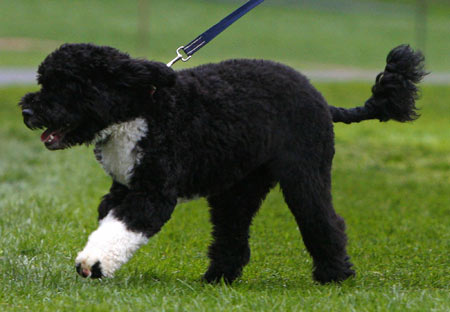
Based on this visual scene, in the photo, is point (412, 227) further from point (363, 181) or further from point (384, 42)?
point (384, 42)

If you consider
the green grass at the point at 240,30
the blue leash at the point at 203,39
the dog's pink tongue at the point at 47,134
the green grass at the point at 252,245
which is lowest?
the green grass at the point at 252,245

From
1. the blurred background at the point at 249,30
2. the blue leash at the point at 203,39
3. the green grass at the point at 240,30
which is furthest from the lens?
the green grass at the point at 240,30

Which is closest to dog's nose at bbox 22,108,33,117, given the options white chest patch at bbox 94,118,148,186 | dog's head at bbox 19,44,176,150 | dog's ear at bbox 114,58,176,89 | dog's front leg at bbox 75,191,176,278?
dog's head at bbox 19,44,176,150

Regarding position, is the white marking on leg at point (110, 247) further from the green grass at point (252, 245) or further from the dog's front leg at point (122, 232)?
the green grass at point (252, 245)

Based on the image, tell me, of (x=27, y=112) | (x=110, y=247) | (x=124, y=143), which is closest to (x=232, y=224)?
(x=124, y=143)

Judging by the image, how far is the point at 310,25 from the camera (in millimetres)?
42062

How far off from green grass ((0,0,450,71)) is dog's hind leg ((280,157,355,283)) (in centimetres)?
2174

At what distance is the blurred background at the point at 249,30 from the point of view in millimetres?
32156

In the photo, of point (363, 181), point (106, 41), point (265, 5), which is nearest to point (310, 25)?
point (265, 5)

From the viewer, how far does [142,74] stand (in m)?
5.06

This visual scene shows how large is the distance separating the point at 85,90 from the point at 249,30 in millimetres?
34727

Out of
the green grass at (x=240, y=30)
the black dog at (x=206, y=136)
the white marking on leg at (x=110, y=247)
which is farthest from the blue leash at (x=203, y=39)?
the green grass at (x=240, y=30)

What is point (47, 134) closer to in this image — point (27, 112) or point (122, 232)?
point (27, 112)

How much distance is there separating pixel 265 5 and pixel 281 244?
3946 cm
